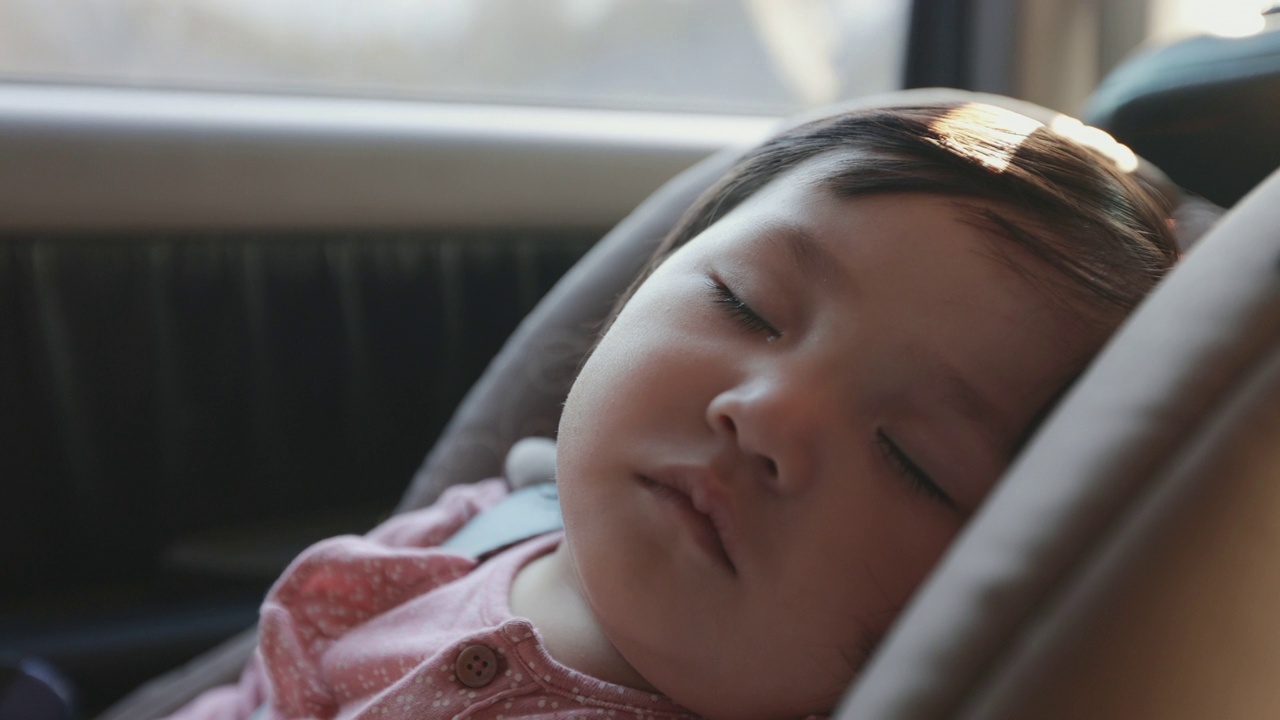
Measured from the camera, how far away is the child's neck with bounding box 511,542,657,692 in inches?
26.9

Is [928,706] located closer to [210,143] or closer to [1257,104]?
[1257,104]

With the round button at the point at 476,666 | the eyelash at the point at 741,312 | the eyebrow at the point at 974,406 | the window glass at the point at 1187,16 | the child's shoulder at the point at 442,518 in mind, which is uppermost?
the window glass at the point at 1187,16

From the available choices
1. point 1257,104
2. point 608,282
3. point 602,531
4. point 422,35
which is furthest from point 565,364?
point 422,35

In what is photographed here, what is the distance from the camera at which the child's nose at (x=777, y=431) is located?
21.8 inches

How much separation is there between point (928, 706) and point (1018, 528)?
0.07 m

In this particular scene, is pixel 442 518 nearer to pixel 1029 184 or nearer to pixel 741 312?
pixel 741 312

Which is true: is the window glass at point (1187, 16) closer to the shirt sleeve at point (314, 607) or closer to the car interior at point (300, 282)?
the car interior at point (300, 282)

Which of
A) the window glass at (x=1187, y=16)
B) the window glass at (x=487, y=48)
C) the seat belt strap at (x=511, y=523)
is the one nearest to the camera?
the seat belt strap at (x=511, y=523)

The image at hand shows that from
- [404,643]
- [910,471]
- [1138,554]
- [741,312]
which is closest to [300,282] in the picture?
[404,643]

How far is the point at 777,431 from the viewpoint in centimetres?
55

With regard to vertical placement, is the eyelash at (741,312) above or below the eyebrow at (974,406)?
above

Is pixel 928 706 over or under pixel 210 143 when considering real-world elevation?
over

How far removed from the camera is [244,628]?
1.14m

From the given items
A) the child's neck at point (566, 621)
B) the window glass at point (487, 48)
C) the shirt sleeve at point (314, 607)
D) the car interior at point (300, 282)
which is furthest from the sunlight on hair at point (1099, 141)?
the window glass at point (487, 48)
